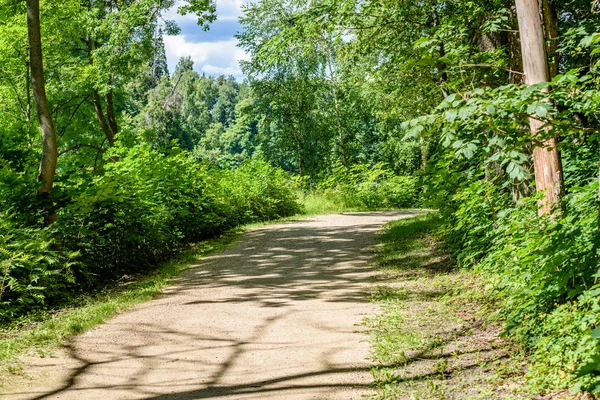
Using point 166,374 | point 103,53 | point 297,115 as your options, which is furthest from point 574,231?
point 297,115

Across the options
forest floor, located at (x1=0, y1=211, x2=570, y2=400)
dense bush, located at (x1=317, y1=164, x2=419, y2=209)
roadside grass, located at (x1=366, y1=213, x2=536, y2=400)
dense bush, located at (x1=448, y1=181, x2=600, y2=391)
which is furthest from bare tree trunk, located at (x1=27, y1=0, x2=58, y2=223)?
dense bush, located at (x1=317, y1=164, x2=419, y2=209)

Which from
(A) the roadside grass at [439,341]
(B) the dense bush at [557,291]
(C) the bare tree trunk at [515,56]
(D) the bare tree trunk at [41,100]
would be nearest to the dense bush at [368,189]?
(A) the roadside grass at [439,341]

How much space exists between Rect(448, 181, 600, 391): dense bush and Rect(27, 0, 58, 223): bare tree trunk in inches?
296

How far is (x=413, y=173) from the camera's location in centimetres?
1370

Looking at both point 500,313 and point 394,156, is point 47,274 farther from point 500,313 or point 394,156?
point 394,156

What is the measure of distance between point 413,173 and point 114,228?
7.28 metres

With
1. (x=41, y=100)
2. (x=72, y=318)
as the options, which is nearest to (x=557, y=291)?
(x=72, y=318)

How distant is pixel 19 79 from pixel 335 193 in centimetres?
1377

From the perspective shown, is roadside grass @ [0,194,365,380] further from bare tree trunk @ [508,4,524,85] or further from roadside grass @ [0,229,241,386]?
bare tree trunk @ [508,4,524,85]

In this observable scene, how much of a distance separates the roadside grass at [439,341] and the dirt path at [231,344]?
0.84 ft

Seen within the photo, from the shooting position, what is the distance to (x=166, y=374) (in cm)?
509

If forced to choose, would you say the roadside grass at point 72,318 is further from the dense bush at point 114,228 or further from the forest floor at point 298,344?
the dense bush at point 114,228

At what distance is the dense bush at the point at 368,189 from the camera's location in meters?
25.2

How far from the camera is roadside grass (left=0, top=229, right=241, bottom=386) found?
18.9ft
